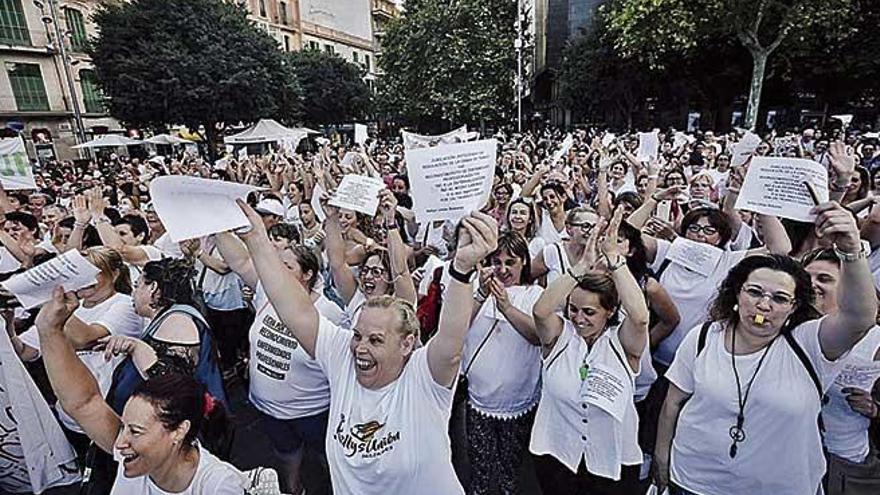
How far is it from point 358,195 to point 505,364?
1.15m

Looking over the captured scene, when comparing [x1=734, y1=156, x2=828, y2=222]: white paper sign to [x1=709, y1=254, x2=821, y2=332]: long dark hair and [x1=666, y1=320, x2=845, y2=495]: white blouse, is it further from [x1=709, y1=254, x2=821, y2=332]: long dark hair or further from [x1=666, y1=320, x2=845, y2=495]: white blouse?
[x1=666, y1=320, x2=845, y2=495]: white blouse

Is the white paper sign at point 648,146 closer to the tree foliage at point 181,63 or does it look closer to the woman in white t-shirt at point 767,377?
the woman in white t-shirt at point 767,377

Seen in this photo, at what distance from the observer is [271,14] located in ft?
156

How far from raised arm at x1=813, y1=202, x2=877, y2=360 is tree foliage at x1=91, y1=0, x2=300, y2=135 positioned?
25680 mm

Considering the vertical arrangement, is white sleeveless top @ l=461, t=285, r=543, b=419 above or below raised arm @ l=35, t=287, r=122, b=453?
below

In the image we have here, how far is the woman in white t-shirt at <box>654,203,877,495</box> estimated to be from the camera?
1.93 m

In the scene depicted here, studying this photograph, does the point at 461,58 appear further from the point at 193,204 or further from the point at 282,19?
the point at 193,204

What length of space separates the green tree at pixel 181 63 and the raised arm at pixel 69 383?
24.4 metres

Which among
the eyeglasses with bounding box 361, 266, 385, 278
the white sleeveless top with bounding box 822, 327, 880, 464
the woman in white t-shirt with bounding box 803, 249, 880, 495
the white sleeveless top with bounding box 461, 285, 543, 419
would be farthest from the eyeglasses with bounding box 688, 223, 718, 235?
the eyeglasses with bounding box 361, 266, 385, 278

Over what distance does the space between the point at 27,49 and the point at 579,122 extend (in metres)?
35.5

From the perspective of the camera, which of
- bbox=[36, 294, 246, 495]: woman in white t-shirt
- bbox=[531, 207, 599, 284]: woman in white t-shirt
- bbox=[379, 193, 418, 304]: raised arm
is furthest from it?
bbox=[531, 207, 599, 284]: woman in white t-shirt

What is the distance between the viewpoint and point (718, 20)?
20172 millimetres

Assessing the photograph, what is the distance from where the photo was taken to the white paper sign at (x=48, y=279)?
201cm

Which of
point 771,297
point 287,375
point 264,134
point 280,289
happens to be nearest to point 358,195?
point 280,289
